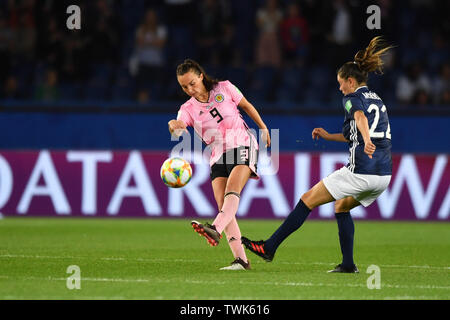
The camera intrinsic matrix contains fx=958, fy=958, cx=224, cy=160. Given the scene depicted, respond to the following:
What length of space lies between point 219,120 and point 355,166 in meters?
1.37

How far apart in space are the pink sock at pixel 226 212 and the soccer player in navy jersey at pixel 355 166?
277 millimetres

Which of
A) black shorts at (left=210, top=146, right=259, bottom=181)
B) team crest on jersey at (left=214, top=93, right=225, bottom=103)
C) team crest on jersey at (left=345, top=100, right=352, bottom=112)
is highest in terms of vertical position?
team crest on jersey at (left=214, top=93, right=225, bottom=103)

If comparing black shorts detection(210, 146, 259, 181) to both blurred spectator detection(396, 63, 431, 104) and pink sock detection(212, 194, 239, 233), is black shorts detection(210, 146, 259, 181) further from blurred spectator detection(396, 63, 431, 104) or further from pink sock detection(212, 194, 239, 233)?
blurred spectator detection(396, 63, 431, 104)

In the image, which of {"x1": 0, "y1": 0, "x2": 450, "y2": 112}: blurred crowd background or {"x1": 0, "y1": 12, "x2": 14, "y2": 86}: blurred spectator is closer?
{"x1": 0, "y1": 0, "x2": 450, "y2": 112}: blurred crowd background

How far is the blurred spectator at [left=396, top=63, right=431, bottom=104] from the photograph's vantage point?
1670cm

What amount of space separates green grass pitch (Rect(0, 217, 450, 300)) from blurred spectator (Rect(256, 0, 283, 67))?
3.69 meters

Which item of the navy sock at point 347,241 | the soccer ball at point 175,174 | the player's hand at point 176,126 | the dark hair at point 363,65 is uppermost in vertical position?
the dark hair at point 363,65

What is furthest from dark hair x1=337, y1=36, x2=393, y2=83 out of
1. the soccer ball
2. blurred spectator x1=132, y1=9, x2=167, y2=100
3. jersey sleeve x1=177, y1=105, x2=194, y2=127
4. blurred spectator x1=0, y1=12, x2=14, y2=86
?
blurred spectator x1=0, y1=12, x2=14, y2=86

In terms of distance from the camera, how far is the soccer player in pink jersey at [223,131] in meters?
8.92

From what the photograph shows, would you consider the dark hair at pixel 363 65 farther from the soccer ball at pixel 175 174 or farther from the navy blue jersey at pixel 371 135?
the soccer ball at pixel 175 174

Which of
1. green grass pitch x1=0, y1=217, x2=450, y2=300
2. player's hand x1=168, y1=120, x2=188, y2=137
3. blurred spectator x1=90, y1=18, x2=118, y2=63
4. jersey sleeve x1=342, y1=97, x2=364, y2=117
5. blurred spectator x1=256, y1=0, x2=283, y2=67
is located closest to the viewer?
green grass pitch x1=0, y1=217, x2=450, y2=300

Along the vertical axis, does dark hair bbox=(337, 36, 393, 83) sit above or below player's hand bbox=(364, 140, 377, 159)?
above

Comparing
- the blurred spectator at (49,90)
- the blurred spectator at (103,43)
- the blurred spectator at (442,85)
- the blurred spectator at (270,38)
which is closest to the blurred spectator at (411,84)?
the blurred spectator at (442,85)

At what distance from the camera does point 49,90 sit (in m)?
17.0
